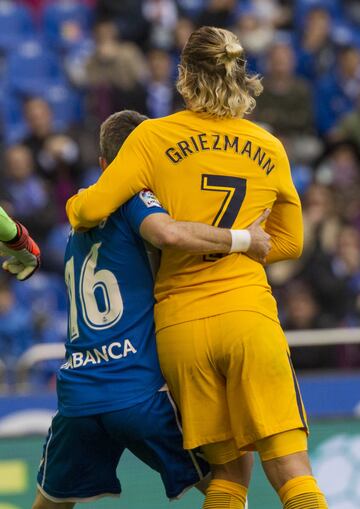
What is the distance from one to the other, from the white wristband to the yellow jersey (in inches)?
3.0

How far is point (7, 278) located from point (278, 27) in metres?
4.94

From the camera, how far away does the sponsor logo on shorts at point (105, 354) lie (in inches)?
173

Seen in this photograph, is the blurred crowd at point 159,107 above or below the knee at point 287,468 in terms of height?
below

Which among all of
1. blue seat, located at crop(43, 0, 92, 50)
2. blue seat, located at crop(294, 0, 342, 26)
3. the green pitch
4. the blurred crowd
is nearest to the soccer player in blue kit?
the green pitch

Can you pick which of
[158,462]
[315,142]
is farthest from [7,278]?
[158,462]

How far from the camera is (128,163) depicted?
424cm

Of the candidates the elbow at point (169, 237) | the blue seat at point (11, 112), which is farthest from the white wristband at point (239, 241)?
the blue seat at point (11, 112)

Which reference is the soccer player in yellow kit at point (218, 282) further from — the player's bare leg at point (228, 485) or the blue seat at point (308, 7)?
the blue seat at point (308, 7)

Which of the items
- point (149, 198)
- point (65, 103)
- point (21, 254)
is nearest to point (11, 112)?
point (65, 103)

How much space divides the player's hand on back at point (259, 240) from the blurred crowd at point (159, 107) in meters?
4.12

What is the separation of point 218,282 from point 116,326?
1.35 feet

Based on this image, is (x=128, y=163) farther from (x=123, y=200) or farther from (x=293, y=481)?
(x=293, y=481)

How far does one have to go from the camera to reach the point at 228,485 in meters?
4.38

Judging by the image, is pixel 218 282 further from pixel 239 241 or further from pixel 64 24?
pixel 64 24
